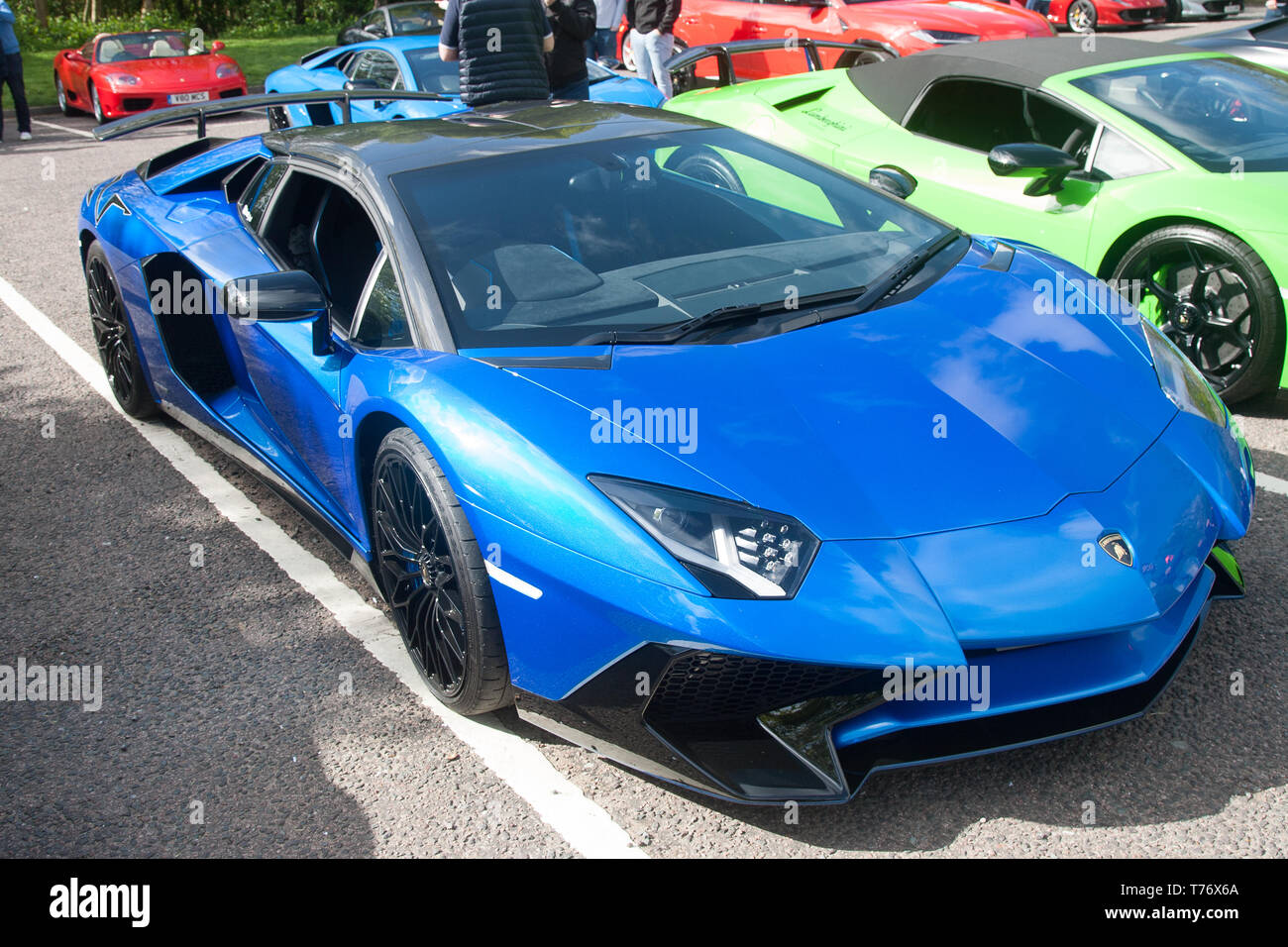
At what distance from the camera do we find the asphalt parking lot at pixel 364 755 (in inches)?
93.8

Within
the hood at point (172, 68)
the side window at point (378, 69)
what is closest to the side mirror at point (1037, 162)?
the side window at point (378, 69)

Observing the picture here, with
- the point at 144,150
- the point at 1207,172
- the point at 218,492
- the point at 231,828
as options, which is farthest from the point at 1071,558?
the point at 144,150

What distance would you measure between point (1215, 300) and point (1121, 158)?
705mm

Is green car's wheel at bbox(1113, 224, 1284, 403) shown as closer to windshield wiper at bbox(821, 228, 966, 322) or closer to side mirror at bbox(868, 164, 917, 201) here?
side mirror at bbox(868, 164, 917, 201)

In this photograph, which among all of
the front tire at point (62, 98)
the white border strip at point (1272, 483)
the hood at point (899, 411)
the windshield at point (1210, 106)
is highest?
the windshield at point (1210, 106)

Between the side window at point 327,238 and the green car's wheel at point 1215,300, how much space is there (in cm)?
284

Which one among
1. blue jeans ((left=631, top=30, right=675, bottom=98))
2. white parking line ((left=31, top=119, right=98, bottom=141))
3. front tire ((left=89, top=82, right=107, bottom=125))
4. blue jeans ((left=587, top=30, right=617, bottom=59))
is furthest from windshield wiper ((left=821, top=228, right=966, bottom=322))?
front tire ((left=89, top=82, right=107, bottom=125))

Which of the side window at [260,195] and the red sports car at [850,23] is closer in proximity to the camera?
the side window at [260,195]

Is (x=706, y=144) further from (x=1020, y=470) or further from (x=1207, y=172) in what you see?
(x=1207, y=172)

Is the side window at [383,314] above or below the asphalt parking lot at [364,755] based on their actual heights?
above

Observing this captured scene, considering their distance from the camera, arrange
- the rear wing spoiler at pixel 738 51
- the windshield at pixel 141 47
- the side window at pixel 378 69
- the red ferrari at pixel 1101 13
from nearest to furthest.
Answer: the rear wing spoiler at pixel 738 51
the side window at pixel 378 69
the windshield at pixel 141 47
the red ferrari at pixel 1101 13

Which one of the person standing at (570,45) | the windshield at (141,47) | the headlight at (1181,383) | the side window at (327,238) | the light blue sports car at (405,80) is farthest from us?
the windshield at (141,47)

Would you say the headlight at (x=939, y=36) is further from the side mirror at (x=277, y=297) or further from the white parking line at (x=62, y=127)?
the white parking line at (x=62, y=127)

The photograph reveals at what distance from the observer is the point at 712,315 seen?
2.83 m
